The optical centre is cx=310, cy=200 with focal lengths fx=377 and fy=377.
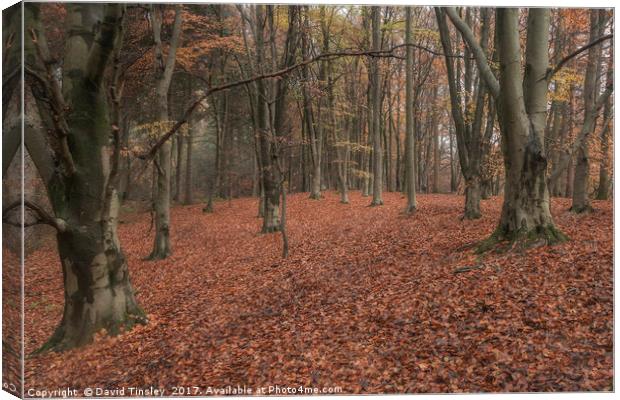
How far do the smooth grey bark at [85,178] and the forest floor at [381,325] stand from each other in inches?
8.8

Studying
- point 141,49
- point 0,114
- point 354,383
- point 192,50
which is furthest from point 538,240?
point 192,50

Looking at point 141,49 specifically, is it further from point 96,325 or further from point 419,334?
point 419,334

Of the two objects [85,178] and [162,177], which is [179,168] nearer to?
[162,177]

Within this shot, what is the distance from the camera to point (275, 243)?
9.48 metres

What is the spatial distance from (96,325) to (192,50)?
824 cm

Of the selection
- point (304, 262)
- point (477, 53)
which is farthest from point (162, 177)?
point (477, 53)

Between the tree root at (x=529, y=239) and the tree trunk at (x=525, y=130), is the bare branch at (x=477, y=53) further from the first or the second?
the tree root at (x=529, y=239)

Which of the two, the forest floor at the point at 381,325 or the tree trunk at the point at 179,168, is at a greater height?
the tree trunk at the point at 179,168

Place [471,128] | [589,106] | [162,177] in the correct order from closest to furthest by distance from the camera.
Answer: [589,106] → [162,177] → [471,128]

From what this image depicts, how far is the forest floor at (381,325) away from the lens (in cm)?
326

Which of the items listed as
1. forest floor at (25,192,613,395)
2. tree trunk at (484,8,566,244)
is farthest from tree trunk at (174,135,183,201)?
tree trunk at (484,8,566,244)

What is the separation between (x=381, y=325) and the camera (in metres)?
4.09

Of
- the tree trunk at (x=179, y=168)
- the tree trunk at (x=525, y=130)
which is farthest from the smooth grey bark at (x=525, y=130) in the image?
the tree trunk at (x=179, y=168)

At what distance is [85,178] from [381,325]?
12.5ft
